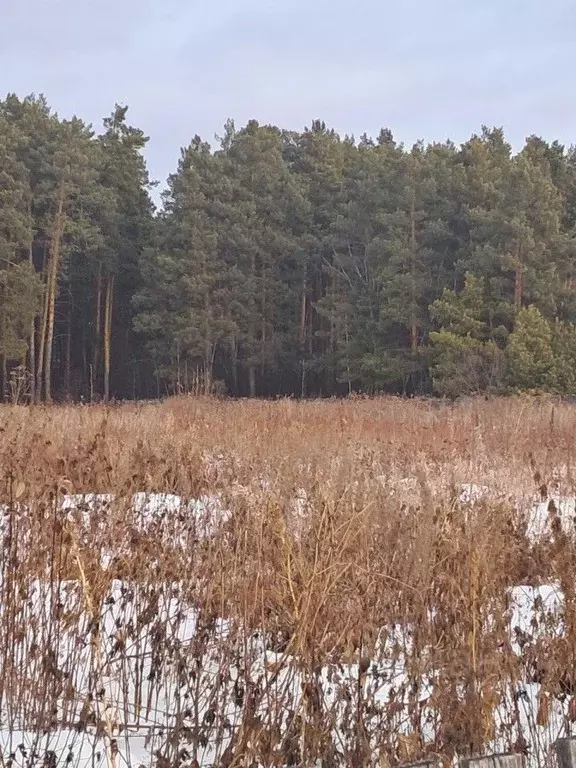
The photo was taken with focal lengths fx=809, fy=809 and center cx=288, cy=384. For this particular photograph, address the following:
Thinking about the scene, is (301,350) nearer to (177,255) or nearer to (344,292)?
(344,292)

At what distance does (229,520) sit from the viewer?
3.86 m

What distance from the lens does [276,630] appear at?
3100 millimetres

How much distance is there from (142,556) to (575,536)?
213cm

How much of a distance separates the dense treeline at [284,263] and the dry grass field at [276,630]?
22.7 m

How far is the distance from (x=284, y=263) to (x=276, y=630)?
38930mm

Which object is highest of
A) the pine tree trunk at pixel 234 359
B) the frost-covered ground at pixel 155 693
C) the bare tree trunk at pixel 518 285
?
the bare tree trunk at pixel 518 285

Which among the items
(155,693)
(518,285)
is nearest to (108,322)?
(518,285)

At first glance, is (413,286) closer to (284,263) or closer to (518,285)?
(518,285)

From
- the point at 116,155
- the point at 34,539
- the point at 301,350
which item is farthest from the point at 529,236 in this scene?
the point at 34,539

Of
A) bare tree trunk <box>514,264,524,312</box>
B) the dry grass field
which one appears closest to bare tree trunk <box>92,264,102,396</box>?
bare tree trunk <box>514,264,524,312</box>

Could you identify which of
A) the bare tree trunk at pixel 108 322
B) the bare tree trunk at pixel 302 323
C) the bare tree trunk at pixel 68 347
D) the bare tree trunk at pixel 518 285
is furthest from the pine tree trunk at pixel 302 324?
A: the bare tree trunk at pixel 518 285

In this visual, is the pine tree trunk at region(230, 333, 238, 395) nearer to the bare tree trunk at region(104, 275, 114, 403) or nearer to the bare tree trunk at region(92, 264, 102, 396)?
the bare tree trunk at region(104, 275, 114, 403)

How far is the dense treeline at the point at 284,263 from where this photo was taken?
1146 inches

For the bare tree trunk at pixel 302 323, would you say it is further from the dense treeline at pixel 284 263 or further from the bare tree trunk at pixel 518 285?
the bare tree trunk at pixel 518 285
